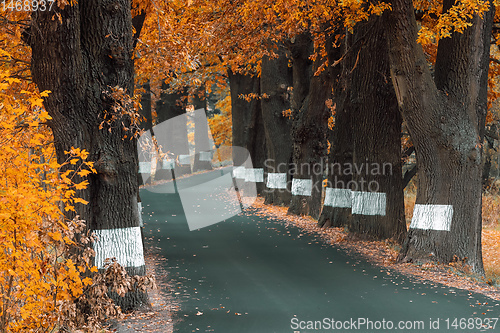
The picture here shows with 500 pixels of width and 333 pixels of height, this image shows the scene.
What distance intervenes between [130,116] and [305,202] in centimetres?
1189

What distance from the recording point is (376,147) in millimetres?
13523

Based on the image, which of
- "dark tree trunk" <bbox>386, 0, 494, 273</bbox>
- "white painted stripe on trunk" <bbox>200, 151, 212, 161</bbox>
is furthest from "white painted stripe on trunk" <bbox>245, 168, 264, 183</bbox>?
"white painted stripe on trunk" <bbox>200, 151, 212, 161</bbox>

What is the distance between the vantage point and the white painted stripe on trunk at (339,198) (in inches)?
634

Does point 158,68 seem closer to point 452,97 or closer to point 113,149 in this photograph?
point 113,149

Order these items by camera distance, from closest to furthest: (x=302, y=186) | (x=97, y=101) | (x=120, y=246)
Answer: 1. (x=97, y=101)
2. (x=120, y=246)
3. (x=302, y=186)

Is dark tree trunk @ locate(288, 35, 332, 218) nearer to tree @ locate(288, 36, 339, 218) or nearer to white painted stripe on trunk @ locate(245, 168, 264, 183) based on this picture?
tree @ locate(288, 36, 339, 218)

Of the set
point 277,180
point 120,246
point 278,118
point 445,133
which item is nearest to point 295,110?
point 278,118

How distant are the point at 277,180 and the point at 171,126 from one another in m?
14.7

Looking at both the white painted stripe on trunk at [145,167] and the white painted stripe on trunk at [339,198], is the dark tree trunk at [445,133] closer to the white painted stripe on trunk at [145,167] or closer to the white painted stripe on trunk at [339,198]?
the white painted stripe on trunk at [339,198]

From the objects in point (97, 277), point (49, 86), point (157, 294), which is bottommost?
point (157, 294)

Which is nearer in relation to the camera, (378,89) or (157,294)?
(157,294)

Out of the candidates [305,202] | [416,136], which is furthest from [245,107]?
[416,136]

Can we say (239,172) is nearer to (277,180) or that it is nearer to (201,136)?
(277,180)

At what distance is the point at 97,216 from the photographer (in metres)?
7.82
